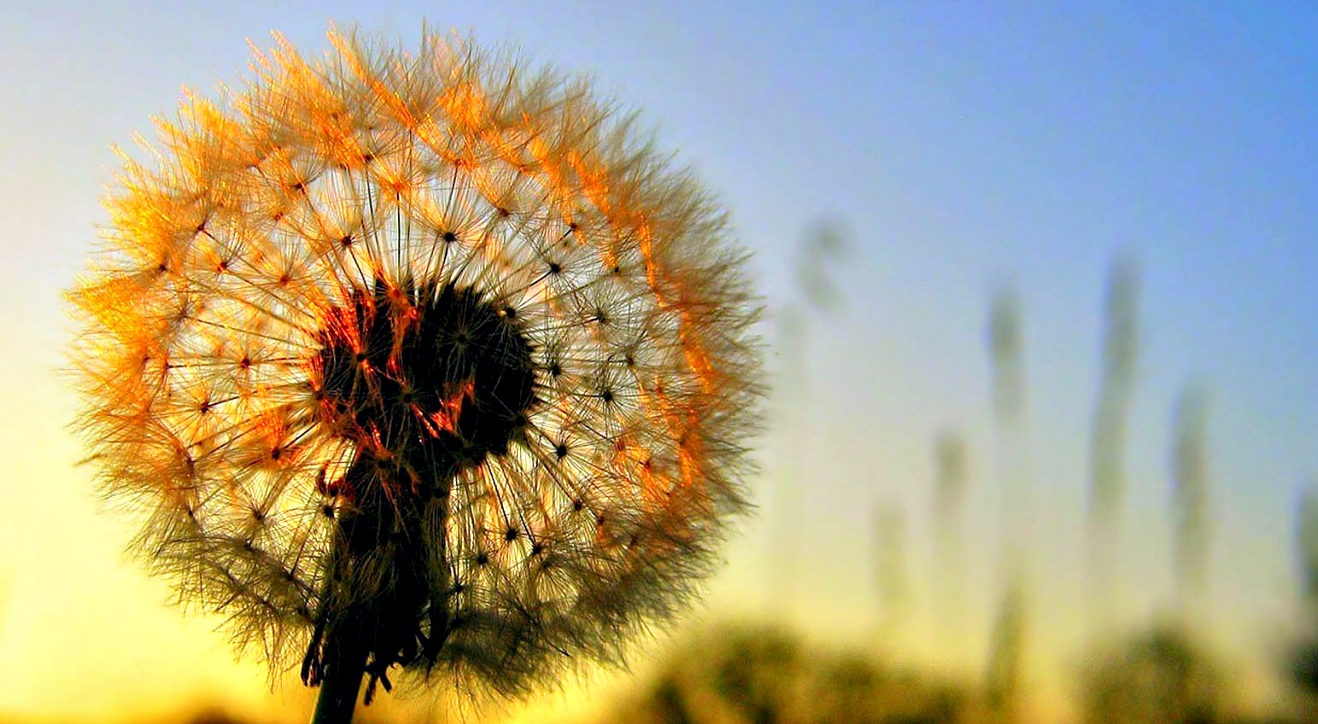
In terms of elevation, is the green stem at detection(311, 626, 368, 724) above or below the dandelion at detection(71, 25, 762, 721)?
below

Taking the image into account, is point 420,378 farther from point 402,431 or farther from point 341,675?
point 341,675

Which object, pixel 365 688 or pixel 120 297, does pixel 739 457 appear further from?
pixel 120 297

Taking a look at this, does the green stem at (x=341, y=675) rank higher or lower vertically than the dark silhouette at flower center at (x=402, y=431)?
lower

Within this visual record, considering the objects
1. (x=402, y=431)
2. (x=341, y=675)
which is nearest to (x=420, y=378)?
(x=402, y=431)
